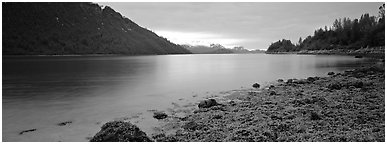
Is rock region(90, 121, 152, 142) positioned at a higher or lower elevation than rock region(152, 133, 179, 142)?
higher

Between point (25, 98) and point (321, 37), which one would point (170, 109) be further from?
point (321, 37)

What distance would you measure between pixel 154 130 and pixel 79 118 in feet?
16.6

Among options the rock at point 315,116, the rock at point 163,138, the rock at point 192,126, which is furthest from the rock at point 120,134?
the rock at point 315,116

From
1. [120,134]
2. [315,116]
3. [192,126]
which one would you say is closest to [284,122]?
[315,116]

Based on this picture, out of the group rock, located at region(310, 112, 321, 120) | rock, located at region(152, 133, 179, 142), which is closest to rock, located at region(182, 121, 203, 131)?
rock, located at region(152, 133, 179, 142)

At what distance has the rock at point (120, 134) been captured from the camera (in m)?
9.55

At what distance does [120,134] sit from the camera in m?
A: 9.62

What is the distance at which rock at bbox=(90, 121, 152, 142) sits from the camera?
9.55 m

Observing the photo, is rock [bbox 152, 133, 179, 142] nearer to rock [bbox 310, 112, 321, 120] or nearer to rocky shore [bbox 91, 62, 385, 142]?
rocky shore [bbox 91, 62, 385, 142]

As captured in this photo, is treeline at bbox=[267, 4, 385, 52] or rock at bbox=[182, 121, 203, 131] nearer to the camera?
rock at bbox=[182, 121, 203, 131]

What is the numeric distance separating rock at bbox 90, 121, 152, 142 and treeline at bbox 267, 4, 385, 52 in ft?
400

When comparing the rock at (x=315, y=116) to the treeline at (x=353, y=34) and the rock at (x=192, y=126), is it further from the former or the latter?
the treeline at (x=353, y=34)

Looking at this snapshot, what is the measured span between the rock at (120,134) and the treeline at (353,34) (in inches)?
4803

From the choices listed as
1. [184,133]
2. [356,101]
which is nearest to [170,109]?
[184,133]
